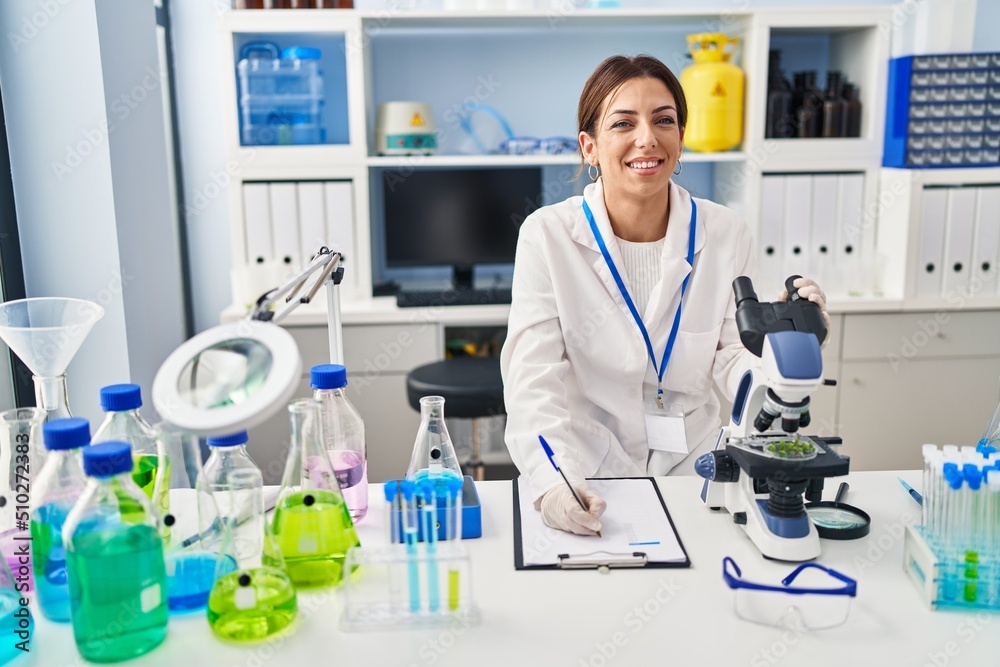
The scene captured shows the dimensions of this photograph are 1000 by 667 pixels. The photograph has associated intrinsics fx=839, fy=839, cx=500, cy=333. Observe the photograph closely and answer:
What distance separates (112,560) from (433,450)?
0.50 meters

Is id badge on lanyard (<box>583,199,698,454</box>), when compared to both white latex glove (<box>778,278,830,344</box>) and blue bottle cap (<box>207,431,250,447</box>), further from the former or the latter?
blue bottle cap (<box>207,431,250,447</box>)

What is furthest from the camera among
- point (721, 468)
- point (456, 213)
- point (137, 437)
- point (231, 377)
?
point (456, 213)

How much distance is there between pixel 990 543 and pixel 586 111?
3.79 ft

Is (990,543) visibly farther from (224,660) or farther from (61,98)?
(61,98)

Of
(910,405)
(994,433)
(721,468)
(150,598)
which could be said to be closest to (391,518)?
(150,598)

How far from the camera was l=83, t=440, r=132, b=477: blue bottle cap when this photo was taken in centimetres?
90

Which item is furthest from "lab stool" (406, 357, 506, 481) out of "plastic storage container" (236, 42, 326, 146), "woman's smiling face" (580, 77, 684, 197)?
"plastic storage container" (236, 42, 326, 146)

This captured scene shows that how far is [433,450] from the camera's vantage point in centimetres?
130

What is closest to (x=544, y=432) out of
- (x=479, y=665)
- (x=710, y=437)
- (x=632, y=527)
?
(x=632, y=527)

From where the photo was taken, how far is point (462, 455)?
3.31 metres

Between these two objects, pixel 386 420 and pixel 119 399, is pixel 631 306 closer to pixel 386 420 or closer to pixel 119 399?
pixel 119 399

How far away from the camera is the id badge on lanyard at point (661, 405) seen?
1.67 metres

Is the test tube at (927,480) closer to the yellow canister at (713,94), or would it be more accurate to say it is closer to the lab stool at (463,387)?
the lab stool at (463,387)

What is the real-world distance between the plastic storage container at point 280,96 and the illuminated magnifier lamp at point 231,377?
2.32m
